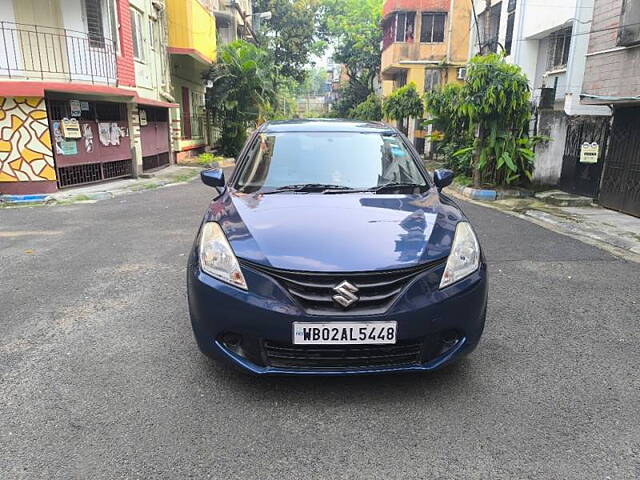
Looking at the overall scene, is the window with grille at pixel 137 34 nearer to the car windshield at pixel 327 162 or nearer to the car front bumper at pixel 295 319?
the car windshield at pixel 327 162

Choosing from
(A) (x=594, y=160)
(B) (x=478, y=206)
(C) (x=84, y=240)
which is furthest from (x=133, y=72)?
(A) (x=594, y=160)

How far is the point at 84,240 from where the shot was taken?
7094 mm

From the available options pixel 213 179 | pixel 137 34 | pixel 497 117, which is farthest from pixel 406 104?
pixel 213 179

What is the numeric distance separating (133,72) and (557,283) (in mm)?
12974

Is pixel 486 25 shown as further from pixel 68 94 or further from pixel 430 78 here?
pixel 68 94

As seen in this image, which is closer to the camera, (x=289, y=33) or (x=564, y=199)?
(x=564, y=199)

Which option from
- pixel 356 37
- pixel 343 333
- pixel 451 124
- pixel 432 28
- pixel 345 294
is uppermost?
pixel 356 37

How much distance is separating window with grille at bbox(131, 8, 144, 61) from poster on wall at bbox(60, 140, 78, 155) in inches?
171

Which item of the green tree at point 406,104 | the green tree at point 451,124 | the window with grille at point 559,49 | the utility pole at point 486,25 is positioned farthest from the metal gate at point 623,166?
the green tree at point 406,104

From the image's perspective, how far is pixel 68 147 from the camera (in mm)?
11805

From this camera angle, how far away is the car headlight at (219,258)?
284cm

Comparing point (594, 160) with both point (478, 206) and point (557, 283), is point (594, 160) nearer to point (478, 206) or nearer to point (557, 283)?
point (478, 206)

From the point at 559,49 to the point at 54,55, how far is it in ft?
43.9

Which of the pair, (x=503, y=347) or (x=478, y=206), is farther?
(x=478, y=206)
